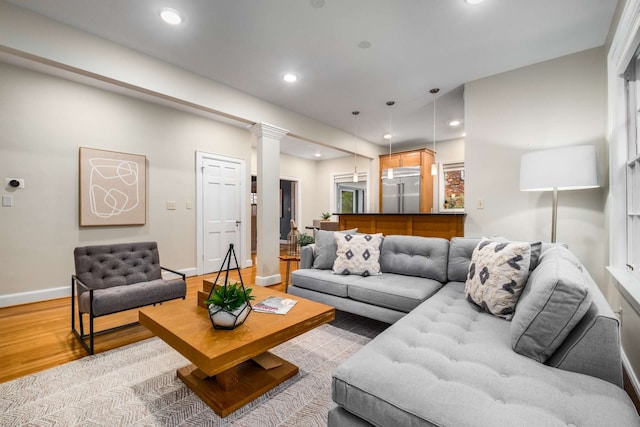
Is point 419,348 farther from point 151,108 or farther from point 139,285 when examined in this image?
point 151,108

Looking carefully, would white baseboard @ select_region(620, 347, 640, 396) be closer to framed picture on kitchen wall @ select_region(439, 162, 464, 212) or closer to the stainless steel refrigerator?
the stainless steel refrigerator

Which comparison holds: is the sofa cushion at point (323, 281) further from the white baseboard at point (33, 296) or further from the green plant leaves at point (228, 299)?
the white baseboard at point (33, 296)

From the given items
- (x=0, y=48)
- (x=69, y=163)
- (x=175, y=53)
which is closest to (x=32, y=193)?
(x=69, y=163)

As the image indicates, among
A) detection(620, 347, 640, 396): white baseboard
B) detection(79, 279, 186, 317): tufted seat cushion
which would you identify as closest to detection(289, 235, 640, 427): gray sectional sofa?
detection(620, 347, 640, 396): white baseboard

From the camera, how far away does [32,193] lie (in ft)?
10.8

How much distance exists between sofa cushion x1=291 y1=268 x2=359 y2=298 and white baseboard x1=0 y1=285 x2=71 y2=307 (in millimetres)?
2904

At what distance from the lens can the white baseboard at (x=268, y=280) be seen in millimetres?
4012

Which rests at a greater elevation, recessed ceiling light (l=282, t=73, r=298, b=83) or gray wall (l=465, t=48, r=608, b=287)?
recessed ceiling light (l=282, t=73, r=298, b=83)

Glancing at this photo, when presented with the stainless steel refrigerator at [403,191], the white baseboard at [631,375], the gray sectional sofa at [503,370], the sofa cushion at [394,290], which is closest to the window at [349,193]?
the stainless steel refrigerator at [403,191]

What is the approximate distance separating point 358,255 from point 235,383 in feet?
5.10

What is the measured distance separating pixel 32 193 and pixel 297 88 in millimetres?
3296

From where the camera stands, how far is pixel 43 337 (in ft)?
7.97

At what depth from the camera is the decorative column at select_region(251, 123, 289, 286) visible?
4016 mm

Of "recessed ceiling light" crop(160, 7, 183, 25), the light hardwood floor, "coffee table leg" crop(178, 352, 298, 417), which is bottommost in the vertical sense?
the light hardwood floor
